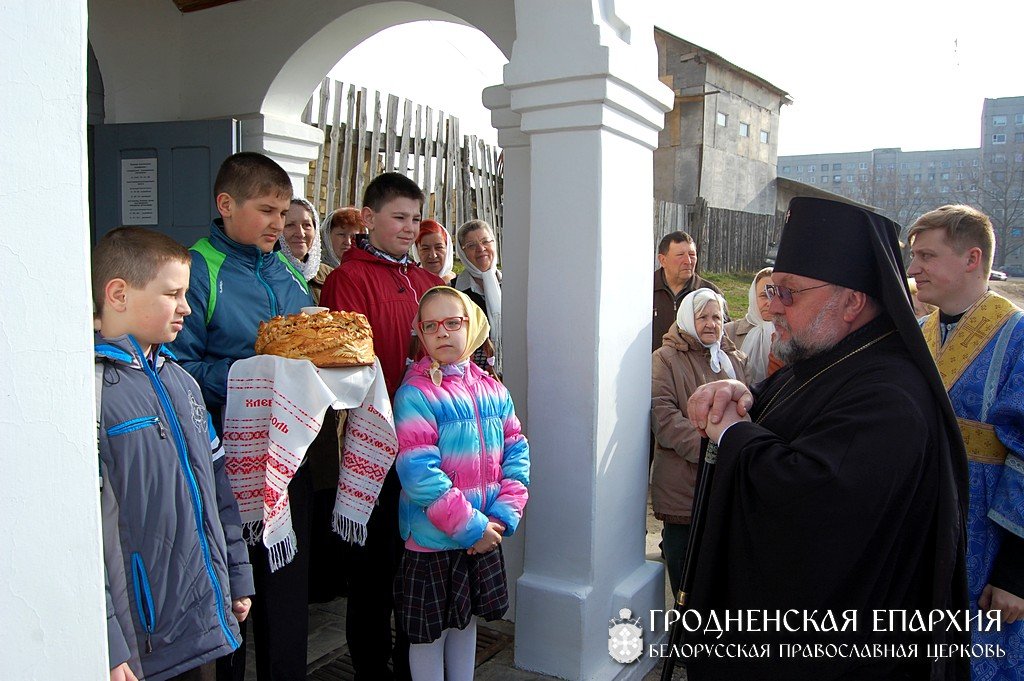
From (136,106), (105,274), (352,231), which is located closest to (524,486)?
(105,274)

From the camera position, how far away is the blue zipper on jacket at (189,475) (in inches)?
74.8

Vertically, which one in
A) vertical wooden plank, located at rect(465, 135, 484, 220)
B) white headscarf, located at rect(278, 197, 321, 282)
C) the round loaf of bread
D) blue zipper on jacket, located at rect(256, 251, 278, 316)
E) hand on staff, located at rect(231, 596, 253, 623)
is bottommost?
hand on staff, located at rect(231, 596, 253, 623)

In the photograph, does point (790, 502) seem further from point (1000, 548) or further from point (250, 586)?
point (250, 586)

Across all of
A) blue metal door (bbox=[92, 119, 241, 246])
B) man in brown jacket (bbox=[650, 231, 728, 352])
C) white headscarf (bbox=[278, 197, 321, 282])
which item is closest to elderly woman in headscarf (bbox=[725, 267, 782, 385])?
man in brown jacket (bbox=[650, 231, 728, 352])

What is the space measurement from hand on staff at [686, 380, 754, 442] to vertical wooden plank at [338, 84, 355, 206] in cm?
520

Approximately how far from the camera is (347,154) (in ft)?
22.1

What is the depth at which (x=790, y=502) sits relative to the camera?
1871mm

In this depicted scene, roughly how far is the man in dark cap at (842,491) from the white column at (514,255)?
154 centimetres

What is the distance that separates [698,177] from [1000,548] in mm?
19321

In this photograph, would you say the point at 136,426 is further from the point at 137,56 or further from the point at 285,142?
the point at 137,56

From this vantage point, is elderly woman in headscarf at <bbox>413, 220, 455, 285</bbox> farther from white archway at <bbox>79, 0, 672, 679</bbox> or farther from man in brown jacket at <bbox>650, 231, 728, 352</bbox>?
man in brown jacket at <bbox>650, 231, 728, 352</bbox>

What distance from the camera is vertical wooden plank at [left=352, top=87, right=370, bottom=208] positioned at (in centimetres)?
680

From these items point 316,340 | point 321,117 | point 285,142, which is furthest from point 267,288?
point 321,117

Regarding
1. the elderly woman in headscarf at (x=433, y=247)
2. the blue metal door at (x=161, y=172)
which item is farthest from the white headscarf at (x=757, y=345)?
the blue metal door at (x=161, y=172)
